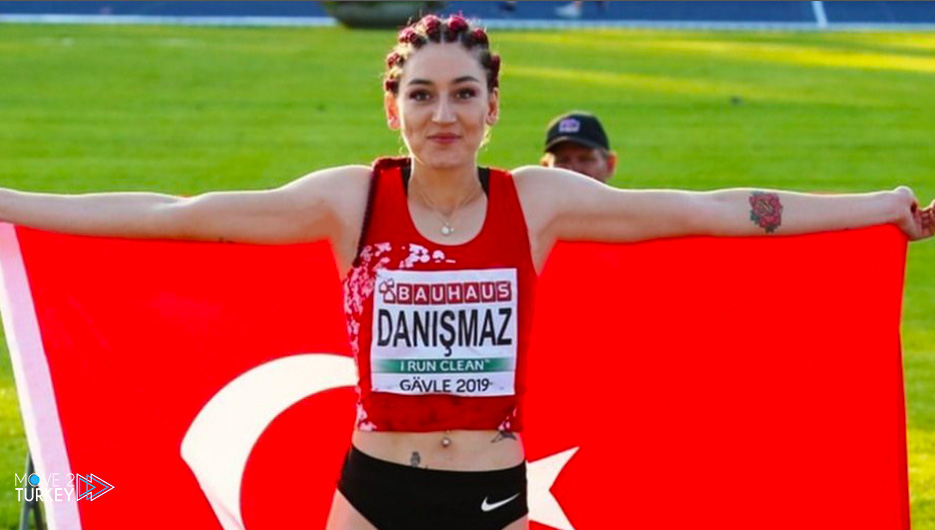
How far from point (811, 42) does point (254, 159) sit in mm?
20154

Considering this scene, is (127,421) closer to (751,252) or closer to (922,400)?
(751,252)

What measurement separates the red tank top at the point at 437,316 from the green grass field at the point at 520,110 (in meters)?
4.65

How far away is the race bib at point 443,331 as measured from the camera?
16.2 ft

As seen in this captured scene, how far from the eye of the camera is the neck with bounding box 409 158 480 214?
5020mm

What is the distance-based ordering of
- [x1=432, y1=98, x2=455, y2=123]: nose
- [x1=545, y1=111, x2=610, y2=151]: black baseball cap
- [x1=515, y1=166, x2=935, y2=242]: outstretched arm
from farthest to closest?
1. [x1=545, y1=111, x2=610, y2=151]: black baseball cap
2. [x1=515, y1=166, x2=935, y2=242]: outstretched arm
3. [x1=432, y1=98, x2=455, y2=123]: nose

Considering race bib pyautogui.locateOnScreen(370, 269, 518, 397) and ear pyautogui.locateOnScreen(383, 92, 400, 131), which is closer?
race bib pyautogui.locateOnScreen(370, 269, 518, 397)

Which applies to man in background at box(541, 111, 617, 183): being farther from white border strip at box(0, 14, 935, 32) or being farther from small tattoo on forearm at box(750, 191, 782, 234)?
white border strip at box(0, 14, 935, 32)

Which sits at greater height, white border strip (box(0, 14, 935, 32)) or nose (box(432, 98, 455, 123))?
white border strip (box(0, 14, 935, 32))

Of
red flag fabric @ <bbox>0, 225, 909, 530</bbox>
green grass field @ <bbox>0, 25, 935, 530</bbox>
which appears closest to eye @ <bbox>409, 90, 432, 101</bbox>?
red flag fabric @ <bbox>0, 225, 909, 530</bbox>

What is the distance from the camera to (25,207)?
527 cm

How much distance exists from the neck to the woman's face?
5cm

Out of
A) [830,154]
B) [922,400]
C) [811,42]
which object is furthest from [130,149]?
[811,42]

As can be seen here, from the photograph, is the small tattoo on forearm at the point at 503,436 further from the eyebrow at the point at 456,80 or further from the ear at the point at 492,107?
the eyebrow at the point at 456,80

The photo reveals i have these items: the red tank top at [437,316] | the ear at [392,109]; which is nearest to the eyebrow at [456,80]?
the ear at [392,109]
